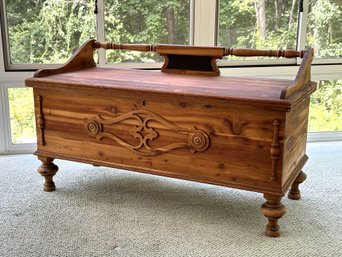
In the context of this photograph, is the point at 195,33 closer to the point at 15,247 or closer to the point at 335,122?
the point at 335,122

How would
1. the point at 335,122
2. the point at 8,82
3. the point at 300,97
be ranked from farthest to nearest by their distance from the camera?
the point at 335,122, the point at 8,82, the point at 300,97


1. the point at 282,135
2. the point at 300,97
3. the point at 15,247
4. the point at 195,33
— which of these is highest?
the point at 195,33

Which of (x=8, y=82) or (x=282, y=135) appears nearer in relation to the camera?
(x=282, y=135)

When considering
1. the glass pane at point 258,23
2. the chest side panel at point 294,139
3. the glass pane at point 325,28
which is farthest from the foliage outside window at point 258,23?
the chest side panel at point 294,139

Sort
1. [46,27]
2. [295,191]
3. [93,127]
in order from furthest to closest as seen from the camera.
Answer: [46,27], [295,191], [93,127]

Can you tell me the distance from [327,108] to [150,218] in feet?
5.73

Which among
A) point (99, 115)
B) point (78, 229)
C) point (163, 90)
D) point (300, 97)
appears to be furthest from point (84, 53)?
point (300, 97)

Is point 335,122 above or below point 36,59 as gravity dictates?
below

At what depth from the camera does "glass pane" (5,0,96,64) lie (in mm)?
2948

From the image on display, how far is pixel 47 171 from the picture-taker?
244cm

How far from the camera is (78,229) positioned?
2.07 m

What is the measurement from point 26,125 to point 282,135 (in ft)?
6.02

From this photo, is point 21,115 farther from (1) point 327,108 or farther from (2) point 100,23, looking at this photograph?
(1) point 327,108

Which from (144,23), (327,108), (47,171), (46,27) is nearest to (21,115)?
(46,27)
